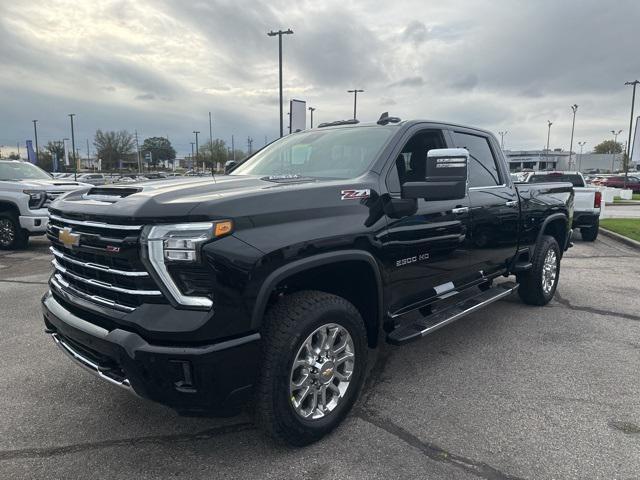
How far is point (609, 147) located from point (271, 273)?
13870cm

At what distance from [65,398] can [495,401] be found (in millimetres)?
3110

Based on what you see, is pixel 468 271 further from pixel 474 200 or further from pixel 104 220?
pixel 104 220

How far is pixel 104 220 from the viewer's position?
2551 mm

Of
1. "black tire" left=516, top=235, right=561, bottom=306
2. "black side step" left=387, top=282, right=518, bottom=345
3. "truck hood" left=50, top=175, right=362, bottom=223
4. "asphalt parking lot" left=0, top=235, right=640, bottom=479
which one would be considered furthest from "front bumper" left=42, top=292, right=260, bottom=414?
"black tire" left=516, top=235, right=561, bottom=306

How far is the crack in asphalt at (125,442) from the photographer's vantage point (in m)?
2.76

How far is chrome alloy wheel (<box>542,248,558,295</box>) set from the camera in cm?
576

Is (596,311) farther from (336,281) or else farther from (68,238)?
(68,238)

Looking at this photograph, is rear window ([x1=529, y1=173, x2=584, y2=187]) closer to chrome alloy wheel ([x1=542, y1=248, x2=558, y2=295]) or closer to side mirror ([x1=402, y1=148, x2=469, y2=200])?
chrome alloy wheel ([x1=542, y1=248, x2=558, y2=295])

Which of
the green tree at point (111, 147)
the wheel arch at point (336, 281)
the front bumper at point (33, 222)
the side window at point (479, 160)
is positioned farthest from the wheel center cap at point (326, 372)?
the green tree at point (111, 147)

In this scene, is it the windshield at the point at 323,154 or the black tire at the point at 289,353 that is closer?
the black tire at the point at 289,353

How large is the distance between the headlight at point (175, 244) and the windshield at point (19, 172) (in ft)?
31.1

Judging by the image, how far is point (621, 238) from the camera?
11.4 m

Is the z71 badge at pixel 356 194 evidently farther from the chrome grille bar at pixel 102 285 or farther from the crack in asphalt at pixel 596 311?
the crack in asphalt at pixel 596 311

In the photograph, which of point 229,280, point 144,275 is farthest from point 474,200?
point 144,275
